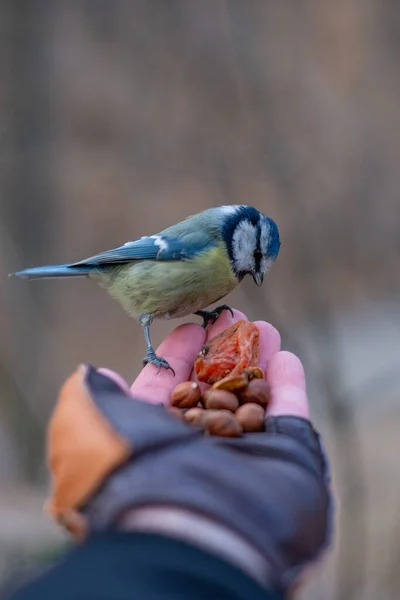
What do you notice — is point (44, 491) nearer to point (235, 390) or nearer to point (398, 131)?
point (235, 390)

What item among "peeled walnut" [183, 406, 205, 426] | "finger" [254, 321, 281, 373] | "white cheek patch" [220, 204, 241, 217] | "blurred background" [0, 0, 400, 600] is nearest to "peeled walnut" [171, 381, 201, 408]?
"peeled walnut" [183, 406, 205, 426]

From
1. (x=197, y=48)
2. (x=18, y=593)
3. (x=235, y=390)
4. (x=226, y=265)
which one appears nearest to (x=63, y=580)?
(x=18, y=593)

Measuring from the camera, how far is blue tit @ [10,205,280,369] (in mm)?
1757

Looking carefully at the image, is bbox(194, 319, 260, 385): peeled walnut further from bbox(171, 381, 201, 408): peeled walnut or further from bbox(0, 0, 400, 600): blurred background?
bbox(0, 0, 400, 600): blurred background

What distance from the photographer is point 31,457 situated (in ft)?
11.0

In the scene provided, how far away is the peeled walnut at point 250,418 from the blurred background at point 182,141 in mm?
2642

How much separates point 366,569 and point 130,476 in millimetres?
1793

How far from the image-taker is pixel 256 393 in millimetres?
1303

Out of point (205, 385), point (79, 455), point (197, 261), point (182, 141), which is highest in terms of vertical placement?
point (182, 141)

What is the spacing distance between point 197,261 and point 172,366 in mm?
294

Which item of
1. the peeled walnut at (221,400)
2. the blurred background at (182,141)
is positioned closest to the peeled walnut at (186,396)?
the peeled walnut at (221,400)

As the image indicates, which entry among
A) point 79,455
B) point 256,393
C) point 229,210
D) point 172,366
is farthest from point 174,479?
point 229,210

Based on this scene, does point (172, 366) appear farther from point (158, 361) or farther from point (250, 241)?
point (250, 241)

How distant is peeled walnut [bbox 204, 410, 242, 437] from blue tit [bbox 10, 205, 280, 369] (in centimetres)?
57
